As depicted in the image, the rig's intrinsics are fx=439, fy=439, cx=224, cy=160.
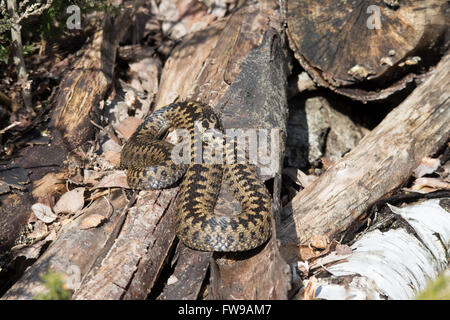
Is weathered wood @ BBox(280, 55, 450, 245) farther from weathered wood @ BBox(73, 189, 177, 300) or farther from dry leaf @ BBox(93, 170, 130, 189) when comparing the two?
dry leaf @ BBox(93, 170, 130, 189)

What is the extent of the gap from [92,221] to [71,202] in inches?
28.8

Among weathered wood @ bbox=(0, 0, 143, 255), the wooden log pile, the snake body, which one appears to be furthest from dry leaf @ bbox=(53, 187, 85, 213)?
the snake body

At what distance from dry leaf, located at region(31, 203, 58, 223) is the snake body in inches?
38.5

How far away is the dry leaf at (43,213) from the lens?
196 inches

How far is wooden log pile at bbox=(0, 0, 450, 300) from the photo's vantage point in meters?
4.11

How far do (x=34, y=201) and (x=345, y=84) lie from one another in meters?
4.41

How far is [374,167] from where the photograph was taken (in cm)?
529

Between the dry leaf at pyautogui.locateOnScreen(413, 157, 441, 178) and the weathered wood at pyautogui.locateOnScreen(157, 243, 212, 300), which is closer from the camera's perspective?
the weathered wood at pyautogui.locateOnScreen(157, 243, 212, 300)

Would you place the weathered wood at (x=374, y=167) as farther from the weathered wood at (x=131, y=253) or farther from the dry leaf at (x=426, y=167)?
the weathered wood at (x=131, y=253)
